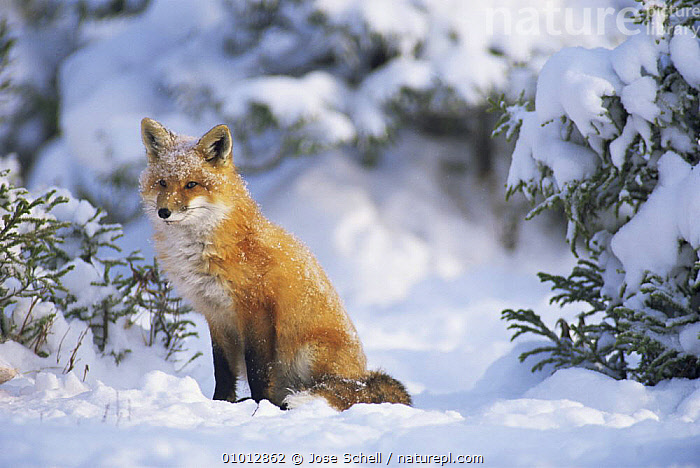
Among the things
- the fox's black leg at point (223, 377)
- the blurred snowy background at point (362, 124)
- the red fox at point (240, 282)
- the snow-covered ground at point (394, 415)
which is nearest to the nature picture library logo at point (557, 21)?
the blurred snowy background at point (362, 124)

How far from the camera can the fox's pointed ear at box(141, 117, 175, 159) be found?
13.2ft

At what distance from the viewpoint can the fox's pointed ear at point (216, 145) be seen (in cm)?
391

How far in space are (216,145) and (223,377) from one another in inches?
→ 60.5

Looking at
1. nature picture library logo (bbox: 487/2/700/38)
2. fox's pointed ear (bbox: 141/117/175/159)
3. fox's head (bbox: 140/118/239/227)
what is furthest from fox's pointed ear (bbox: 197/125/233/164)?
nature picture library logo (bbox: 487/2/700/38)

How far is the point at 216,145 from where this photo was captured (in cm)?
397

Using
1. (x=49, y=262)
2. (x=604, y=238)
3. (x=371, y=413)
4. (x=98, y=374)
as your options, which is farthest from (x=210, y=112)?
(x=371, y=413)

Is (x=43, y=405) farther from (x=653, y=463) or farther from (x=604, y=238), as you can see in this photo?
(x=604, y=238)

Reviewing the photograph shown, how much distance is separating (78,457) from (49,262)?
2915 mm

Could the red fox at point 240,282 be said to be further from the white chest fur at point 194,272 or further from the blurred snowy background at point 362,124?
the blurred snowy background at point 362,124

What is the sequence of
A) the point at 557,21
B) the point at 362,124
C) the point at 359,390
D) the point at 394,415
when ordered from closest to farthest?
the point at 394,415
the point at 359,390
the point at 362,124
the point at 557,21

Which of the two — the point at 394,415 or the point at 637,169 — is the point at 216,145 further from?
the point at 637,169

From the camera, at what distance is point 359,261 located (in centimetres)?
1065

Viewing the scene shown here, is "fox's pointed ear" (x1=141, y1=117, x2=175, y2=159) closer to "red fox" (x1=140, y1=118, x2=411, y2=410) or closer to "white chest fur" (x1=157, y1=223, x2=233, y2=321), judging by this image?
"red fox" (x1=140, y1=118, x2=411, y2=410)

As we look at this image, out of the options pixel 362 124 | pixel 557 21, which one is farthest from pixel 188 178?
pixel 557 21
